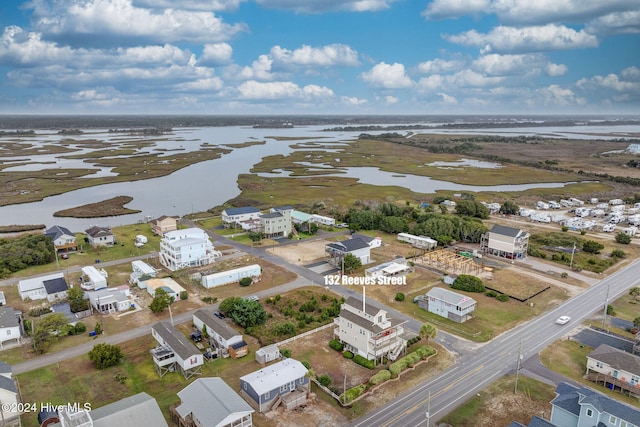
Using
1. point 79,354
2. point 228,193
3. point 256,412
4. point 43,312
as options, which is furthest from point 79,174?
point 256,412

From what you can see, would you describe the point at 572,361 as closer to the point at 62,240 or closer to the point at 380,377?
the point at 380,377

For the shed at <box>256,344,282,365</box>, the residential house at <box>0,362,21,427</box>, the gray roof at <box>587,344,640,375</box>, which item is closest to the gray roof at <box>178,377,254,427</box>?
the shed at <box>256,344,282,365</box>

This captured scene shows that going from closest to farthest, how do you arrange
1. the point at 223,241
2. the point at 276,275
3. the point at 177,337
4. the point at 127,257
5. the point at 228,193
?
1. the point at 177,337
2. the point at 276,275
3. the point at 127,257
4. the point at 223,241
5. the point at 228,193

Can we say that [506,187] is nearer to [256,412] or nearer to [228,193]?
[228,193]

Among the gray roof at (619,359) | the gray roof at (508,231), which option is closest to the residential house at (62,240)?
the gray roof at (508,231)

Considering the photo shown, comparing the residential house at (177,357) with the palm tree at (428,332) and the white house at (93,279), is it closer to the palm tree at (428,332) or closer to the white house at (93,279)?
the white house at (93,279)

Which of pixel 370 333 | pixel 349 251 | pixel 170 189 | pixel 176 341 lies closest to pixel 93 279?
pixel 176 341
